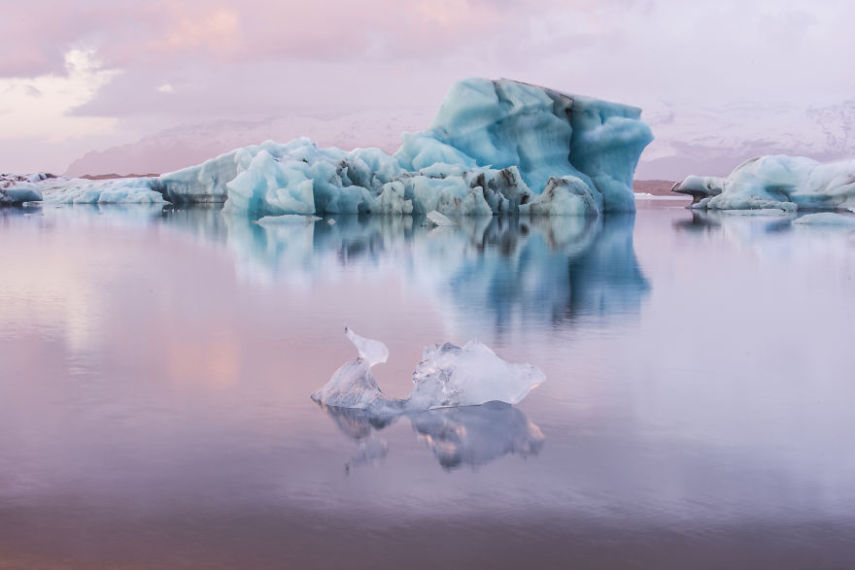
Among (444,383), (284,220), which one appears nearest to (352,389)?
(444,383)

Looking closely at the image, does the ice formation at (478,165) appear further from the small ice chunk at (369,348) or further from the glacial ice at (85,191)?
the small ice chunk at (369,348)

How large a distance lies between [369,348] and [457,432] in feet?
2.76

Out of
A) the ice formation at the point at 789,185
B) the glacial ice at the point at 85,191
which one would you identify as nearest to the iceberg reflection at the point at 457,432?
the ice formation at the point at 789,185

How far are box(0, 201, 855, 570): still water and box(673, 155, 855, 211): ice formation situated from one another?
23.1 meters

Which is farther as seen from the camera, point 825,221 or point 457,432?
point 825,221

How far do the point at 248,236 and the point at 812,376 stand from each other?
11846 mm

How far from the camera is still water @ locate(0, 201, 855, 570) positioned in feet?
7.20

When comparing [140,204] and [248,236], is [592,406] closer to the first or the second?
[248,236]

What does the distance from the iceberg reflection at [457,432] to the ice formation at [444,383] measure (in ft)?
0.14

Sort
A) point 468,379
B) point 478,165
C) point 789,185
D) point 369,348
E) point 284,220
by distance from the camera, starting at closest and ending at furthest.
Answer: point 468,379 < point 369,348 < point 284,220 < point 478,165 < point 789,185

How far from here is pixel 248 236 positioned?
1497 centimetres

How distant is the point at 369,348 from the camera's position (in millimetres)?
3920

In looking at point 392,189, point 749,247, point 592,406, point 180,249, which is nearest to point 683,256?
point 749,247

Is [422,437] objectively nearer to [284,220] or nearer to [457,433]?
[457,433]
